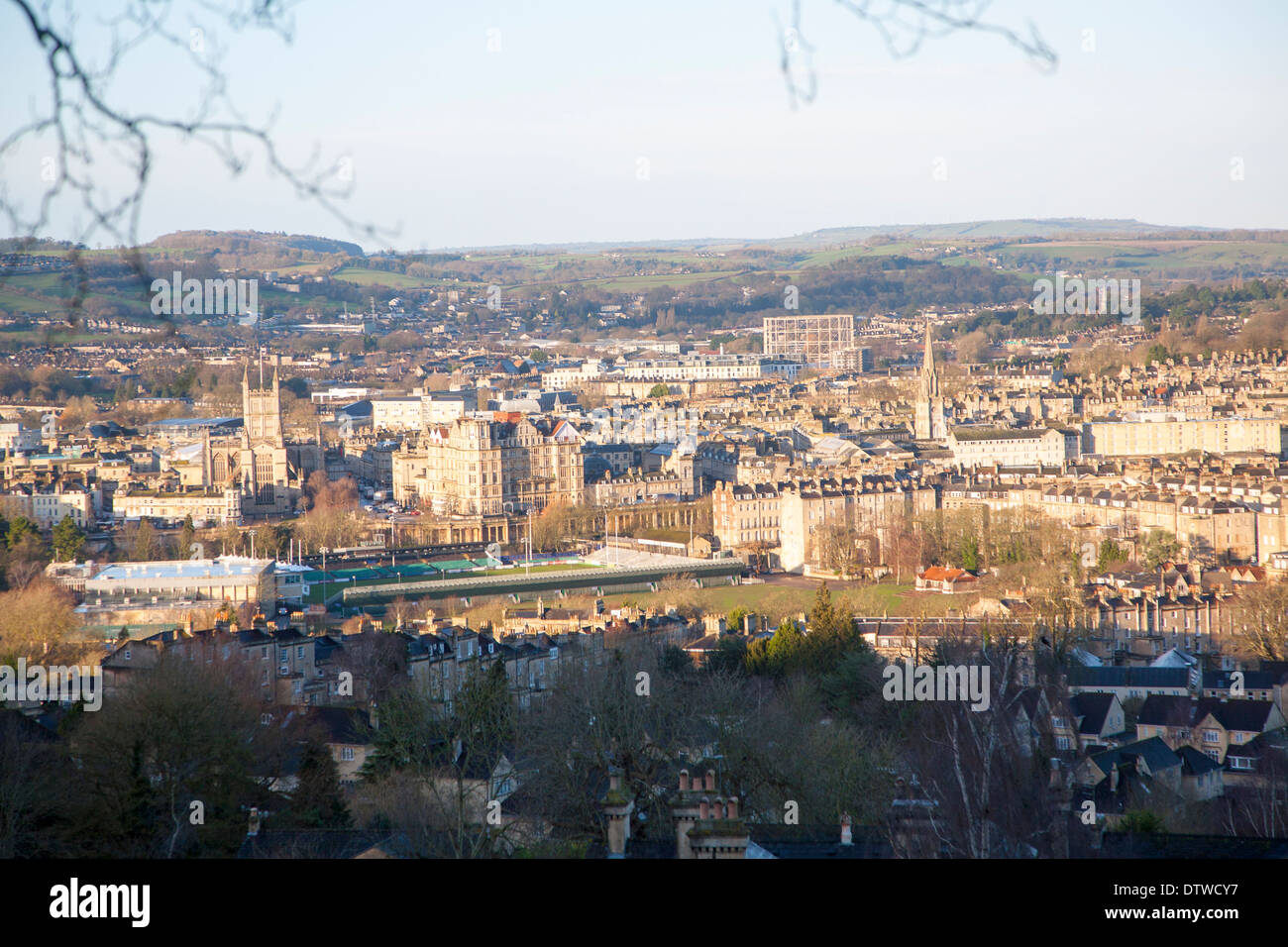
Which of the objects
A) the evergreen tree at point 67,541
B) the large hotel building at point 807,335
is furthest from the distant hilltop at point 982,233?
the evergreen tree at point 67,541

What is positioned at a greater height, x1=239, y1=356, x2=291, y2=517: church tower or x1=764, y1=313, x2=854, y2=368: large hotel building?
x1=764, y1=313, x2=854, y2=368: large hotel building

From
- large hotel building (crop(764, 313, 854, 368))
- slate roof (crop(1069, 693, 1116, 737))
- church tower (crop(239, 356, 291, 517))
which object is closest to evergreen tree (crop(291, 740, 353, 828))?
slate roof (crop(1069, 693, 1116, 737))

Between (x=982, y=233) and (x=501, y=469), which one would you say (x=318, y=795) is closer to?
(x=501, y=469)

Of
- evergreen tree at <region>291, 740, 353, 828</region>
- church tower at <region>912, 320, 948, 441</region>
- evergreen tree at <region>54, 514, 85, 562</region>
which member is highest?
church tower at <region>912, 320, 948, 441</region>

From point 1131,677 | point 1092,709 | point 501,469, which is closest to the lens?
point 1092,709

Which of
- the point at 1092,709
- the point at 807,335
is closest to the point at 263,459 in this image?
the point at 1092,709

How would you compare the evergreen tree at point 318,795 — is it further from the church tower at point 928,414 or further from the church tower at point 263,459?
the church tower at point 928,414

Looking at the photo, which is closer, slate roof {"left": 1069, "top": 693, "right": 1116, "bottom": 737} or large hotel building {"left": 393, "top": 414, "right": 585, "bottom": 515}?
slate roof {"left": 1069, "top": 693, "right": 1116, "bottom": 737}

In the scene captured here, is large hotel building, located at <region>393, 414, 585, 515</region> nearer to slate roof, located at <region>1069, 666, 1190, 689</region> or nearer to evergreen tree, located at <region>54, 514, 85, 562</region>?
evergreen tree, located at <region>54, 514, 85, 562</region>
